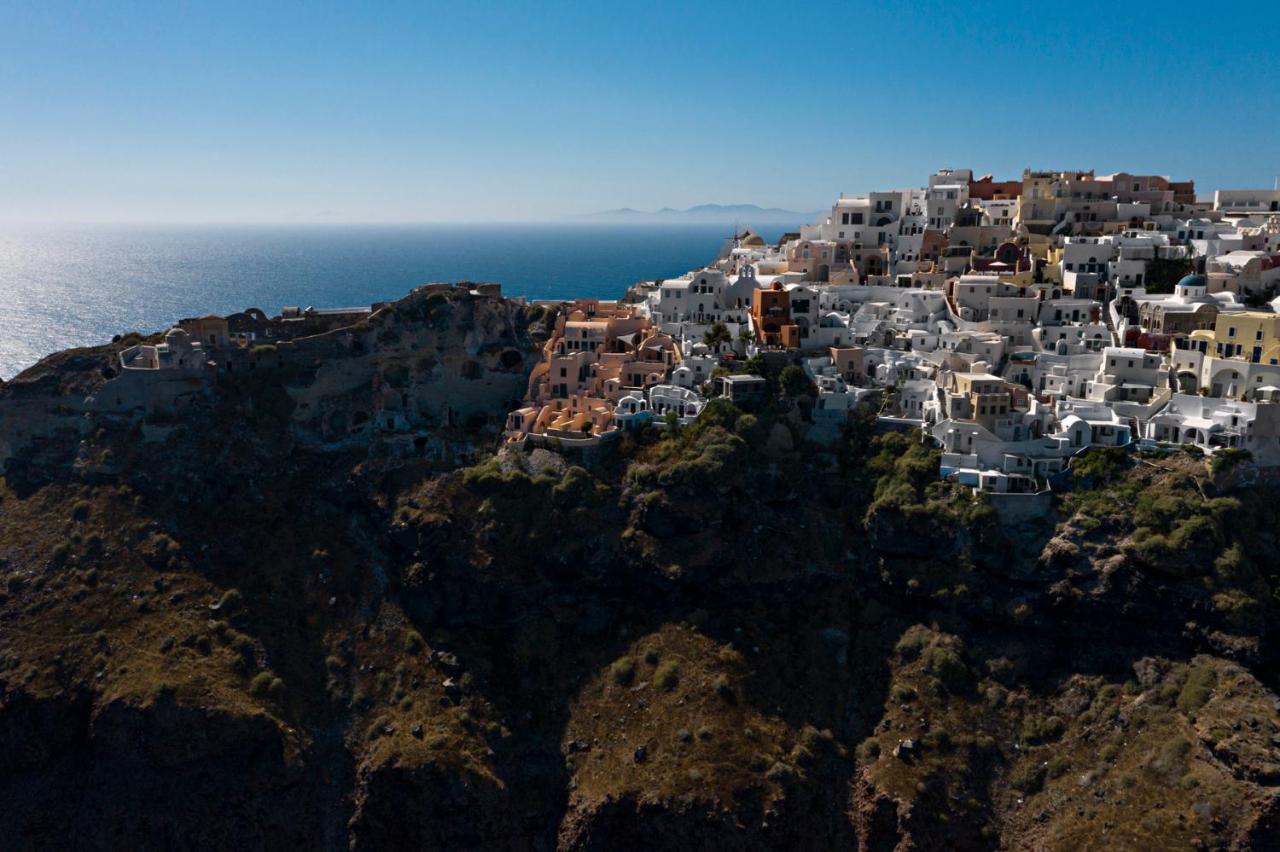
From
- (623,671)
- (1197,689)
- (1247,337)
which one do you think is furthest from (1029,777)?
(1247,337)

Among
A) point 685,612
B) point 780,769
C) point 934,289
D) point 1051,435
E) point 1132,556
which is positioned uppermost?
point 934,289

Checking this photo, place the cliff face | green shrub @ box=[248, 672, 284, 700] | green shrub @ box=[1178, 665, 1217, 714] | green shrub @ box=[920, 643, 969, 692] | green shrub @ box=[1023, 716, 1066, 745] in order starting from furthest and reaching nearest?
green shrub @ box=[248, 672, 284, 700] < green shrub @ box=[920, 643, 969, 692] < green shrub @ box=[1023, 716, 1066, 745] < the cliff face < green shrub @ box=[1178, 665, 1217, 714]

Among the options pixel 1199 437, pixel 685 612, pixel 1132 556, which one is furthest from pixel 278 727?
pixel 1199 437

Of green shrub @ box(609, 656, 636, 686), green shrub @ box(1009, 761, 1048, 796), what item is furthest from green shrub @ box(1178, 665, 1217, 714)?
green shrub @ box(609, 656, 636, 686)

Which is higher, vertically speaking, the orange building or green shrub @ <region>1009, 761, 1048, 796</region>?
the orange building

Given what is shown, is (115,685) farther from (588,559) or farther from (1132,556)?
(1132,556)

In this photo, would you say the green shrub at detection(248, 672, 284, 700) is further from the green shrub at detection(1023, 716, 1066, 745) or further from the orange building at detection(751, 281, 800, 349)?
the green shrub at detection(1023, 716, 1066, 745)
